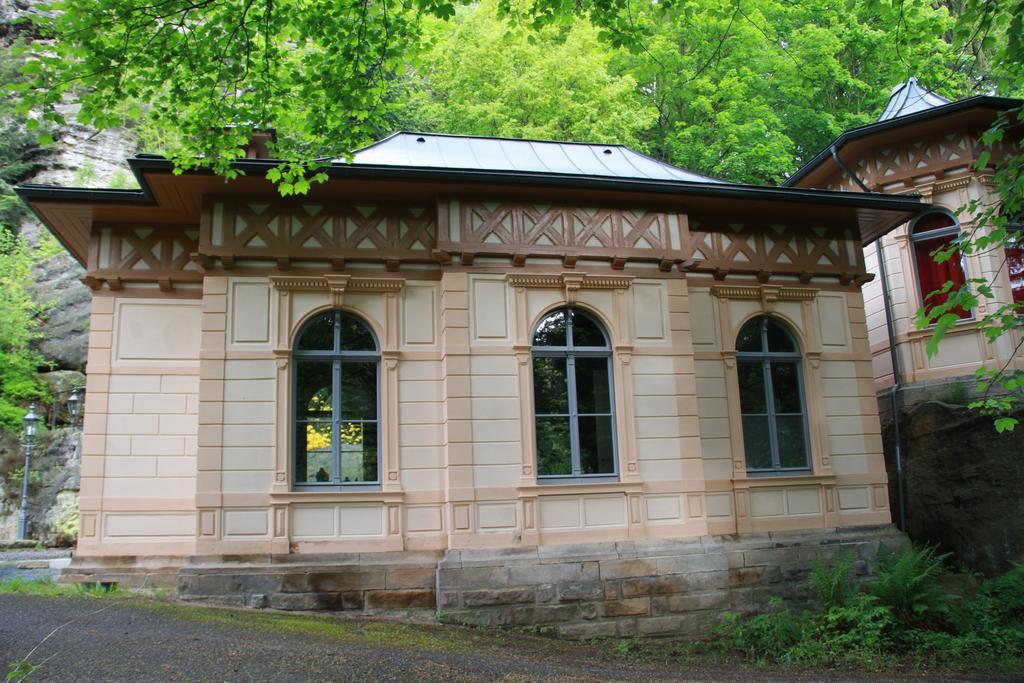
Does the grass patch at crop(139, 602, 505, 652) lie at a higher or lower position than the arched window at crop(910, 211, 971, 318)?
lower

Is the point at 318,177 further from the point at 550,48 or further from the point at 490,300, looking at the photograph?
the point at 550,48

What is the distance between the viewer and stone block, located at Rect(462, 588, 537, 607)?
9180mm

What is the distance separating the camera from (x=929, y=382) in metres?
13.4

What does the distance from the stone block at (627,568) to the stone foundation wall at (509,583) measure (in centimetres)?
1

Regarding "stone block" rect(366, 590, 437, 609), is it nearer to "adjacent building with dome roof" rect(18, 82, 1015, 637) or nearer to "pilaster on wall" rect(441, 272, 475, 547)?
"adjacent building with dome roof" rect(18, 82, 1015, 637)

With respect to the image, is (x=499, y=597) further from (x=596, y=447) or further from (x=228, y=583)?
(x=228, y=583)

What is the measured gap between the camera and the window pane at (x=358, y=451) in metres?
9.77

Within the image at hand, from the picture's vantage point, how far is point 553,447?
398 inches

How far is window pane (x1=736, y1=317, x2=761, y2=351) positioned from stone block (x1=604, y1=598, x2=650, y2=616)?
401cm

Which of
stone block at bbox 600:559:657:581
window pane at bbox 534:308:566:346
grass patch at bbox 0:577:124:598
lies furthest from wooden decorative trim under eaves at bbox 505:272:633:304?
grass patch at bbox 0:577:124:598

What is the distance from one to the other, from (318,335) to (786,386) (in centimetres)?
664

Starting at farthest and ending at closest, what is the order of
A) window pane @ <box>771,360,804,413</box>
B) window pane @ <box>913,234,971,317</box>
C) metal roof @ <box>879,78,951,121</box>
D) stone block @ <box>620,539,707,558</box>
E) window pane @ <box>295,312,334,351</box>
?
metal roof @ <box>879,78,951,121</box>
window pane @ <box>913,234,971,317</box>
window pane @ <box>771,360,804,413</box>
window pane @ <box>295,312,334,351</box>
stone block @ <box>620,539,707,558</box>

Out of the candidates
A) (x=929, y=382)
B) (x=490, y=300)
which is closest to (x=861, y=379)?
(x=929, y=382)

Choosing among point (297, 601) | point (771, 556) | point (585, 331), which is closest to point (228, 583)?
point (297, 601)
